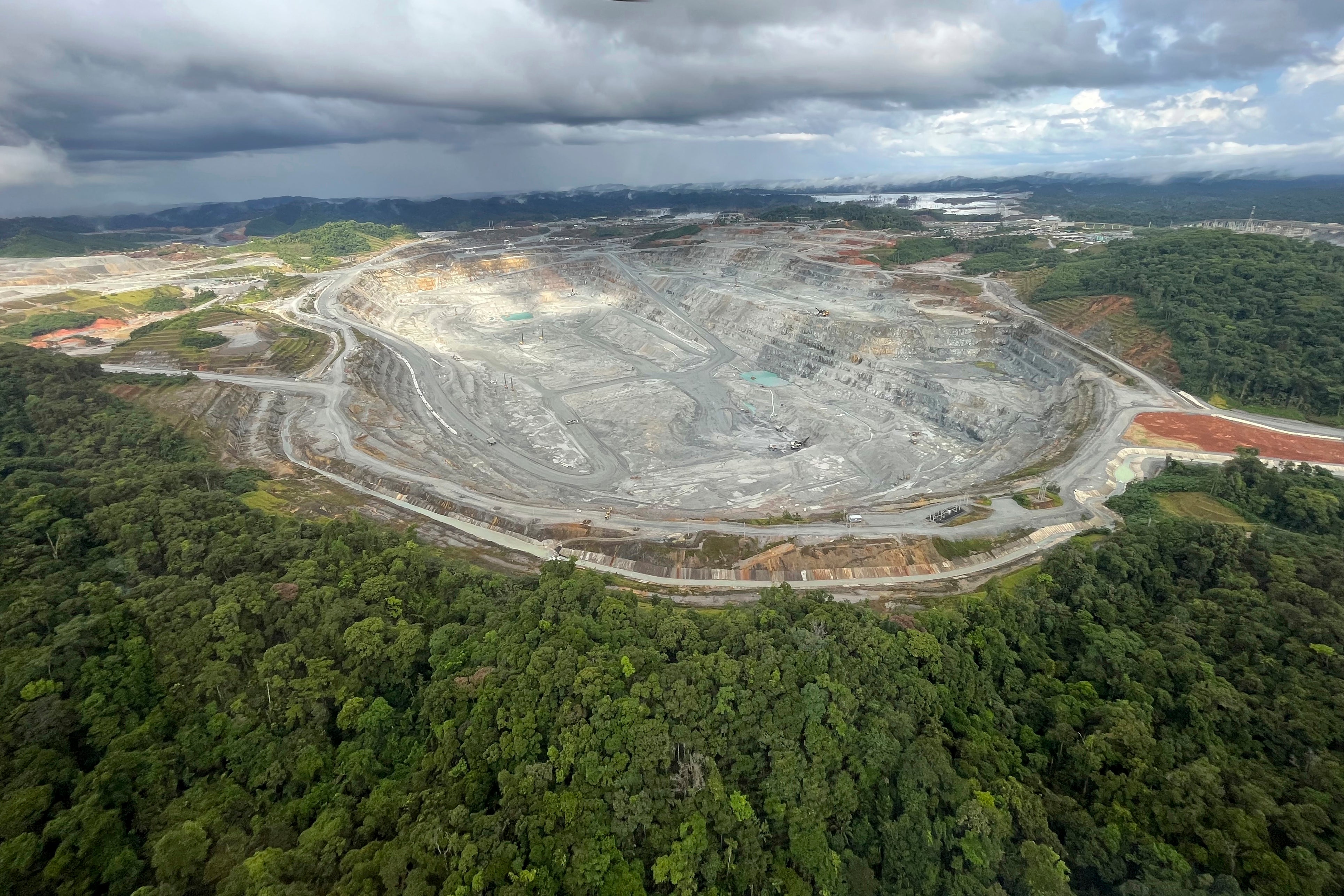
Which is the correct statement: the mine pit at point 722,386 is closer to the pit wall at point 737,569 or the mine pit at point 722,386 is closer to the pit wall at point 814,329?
the pit wall at point 814,329

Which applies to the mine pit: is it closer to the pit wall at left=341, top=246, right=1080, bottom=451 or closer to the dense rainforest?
the pit wall at left=341, top=246, right=1080, bottom=451

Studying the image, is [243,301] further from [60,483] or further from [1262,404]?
[1262,404]

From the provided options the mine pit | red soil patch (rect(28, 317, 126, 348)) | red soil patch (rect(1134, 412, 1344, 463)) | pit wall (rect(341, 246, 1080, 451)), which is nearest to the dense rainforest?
the mine pit

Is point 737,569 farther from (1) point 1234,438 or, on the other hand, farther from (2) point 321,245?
(2) point 321,245

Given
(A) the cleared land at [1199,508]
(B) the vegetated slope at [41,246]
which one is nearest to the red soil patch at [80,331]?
(B) the vegetated slope at [41,246]

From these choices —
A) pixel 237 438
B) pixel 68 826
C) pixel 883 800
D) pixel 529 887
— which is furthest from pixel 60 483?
pixel 883 800
